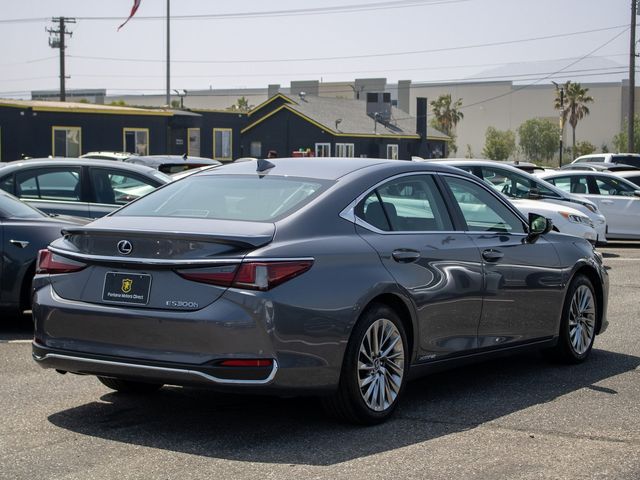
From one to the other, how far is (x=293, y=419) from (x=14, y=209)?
466cm

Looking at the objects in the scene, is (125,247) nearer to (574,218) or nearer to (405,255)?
(405,255)

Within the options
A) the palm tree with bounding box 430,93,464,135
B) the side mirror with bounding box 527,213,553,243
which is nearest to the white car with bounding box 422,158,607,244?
the side mirror with bounding box 527,213,553,243

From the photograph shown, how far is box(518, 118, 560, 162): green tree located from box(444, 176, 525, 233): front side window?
103 meters

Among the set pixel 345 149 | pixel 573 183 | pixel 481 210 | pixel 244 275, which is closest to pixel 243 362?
pixel 244 275

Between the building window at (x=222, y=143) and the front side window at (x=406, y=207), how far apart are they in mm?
53367

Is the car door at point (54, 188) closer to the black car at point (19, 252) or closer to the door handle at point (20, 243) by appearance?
the black car at point (19, 252)

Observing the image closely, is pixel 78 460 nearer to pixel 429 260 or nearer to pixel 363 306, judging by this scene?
pixel 363 306

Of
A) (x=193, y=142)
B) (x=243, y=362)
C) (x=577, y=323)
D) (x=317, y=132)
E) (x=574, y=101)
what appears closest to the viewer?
(x=243, y=362)

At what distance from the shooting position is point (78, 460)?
18.2 feet

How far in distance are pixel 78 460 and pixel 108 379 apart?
1.41m

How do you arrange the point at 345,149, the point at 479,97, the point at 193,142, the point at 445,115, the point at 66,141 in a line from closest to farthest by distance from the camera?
the point at 66,141
the point at 193,142
the point at 345,149
the point at 445,115
the point at 479,97

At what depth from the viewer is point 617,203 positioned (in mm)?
22422

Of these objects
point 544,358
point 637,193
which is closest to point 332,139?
point 637,193

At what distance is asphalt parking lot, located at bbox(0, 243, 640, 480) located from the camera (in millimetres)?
5488
